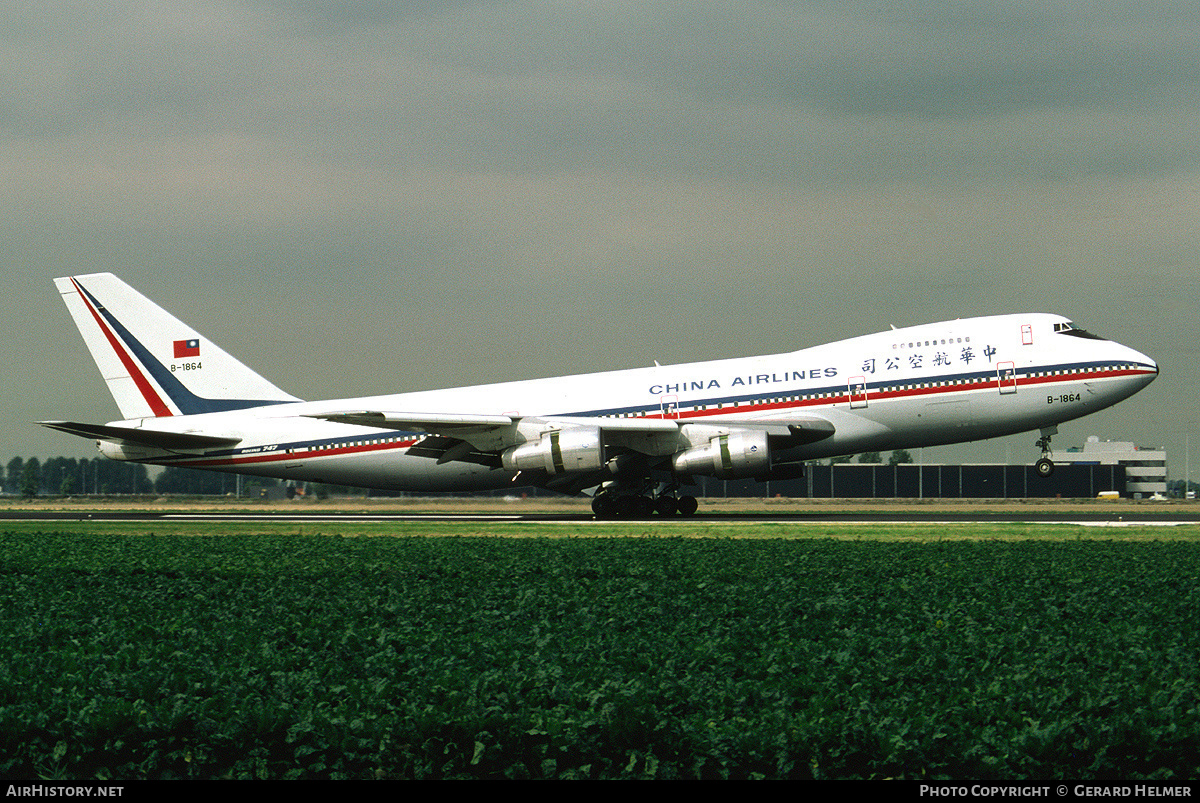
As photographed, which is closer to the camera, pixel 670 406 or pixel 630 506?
pixel 670 406

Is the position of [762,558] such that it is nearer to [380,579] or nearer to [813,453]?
[380,579]

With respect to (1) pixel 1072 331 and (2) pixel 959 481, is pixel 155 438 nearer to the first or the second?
(1) pixel 1072 331

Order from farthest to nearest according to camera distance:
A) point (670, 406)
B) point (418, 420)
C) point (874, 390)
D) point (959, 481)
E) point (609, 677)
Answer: point (959, 481) → point (670, 406) → point (418, 420) → point (874, 390) → point (609, 677)

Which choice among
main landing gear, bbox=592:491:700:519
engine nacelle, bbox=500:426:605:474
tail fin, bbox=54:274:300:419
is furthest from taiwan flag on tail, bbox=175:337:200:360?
main landing gear, bbox=592:491:700:519

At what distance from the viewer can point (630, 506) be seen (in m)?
36.5

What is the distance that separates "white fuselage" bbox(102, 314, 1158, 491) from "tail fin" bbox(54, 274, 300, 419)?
4413 millimetres

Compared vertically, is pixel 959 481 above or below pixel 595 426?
below

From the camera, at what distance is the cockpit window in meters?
34.2

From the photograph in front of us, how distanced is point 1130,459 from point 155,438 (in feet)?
359

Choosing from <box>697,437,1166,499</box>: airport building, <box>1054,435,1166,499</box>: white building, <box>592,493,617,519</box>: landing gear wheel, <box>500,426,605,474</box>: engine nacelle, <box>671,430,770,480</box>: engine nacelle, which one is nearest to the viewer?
<box>671,430,770,480</box>: engine nacelle

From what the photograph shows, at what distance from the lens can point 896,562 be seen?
18266mm

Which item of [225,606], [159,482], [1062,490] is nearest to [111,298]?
[225,606]

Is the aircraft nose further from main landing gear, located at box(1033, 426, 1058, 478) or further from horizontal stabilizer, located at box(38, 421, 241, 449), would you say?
horizontal stabilizer, located at box(38, 421, 241, 449)

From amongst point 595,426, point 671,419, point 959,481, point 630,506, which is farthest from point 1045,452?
point 959,481
